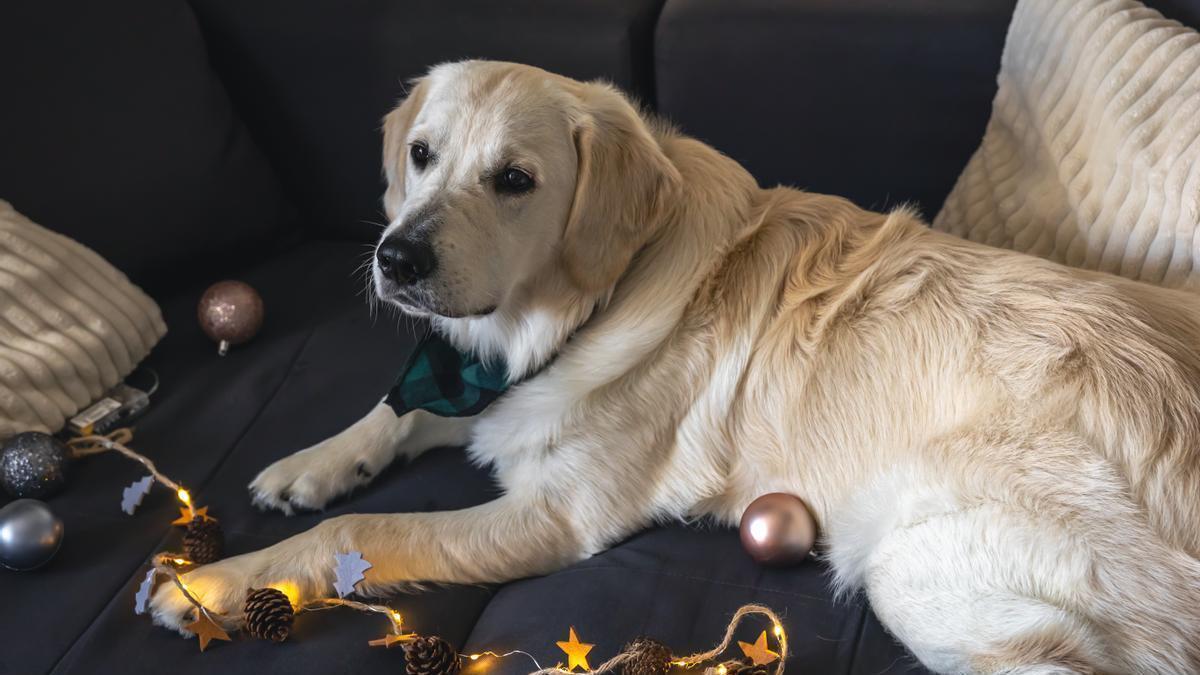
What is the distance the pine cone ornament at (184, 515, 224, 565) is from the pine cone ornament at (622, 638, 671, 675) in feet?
2.56

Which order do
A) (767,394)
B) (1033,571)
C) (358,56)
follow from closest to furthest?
(1033,571) < (767,394) < (358,56)

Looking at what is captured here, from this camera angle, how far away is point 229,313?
7.93ft

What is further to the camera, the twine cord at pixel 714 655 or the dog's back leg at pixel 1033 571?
the twine cord at pixel 714 655

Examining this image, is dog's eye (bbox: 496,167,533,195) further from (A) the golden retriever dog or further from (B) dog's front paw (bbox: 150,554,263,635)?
(B) dog's front paw (bbox: 150,554,263,635)

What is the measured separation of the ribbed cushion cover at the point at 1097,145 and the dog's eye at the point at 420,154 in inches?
46.5

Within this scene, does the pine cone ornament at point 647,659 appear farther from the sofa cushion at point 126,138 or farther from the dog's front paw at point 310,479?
the sofa cushion at point 126,138

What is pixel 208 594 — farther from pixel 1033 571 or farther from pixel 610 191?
pixel 1033 571

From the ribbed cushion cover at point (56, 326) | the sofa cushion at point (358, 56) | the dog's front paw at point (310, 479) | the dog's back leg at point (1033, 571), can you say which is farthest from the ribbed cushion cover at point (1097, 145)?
the ribbed cushion cover at point (56, 326)

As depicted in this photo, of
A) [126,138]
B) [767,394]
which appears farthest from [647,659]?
[126,138]

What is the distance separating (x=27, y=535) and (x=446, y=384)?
2.52 feet

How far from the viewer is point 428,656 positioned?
1660mm

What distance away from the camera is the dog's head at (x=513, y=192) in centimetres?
176

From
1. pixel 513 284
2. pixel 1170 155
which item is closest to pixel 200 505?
pixel 513 284

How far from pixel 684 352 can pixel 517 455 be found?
14.7 inches
